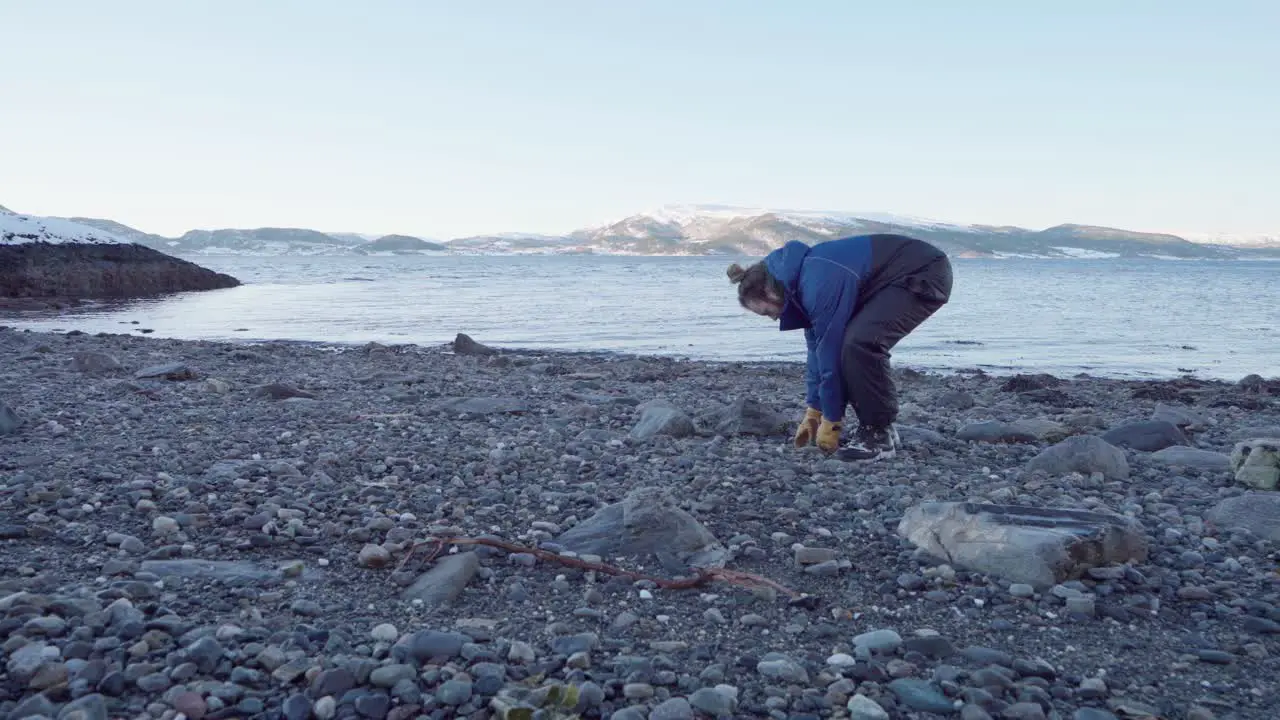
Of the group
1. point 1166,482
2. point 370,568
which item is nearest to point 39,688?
point 370,568

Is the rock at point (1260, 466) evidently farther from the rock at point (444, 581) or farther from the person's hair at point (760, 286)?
the rock at point (444, 581)

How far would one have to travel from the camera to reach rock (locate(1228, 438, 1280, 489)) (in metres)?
5.90

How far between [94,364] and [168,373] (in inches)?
55.7

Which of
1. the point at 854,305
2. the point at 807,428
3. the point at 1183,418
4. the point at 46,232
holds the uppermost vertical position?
the point at 46,232

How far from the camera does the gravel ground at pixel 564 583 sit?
9.73 feet

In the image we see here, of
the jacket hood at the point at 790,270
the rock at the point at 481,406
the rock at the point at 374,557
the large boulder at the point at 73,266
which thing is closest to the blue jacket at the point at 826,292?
the jacket hood at the point at 790,270

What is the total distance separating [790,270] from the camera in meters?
6.58

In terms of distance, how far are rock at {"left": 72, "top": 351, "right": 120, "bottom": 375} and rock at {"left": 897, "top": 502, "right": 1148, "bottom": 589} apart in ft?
32.6

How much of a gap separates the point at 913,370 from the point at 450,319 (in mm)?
13862

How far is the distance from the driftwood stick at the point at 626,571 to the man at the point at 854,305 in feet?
8.95

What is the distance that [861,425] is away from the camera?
22.8ft

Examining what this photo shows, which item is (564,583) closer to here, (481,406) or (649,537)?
(649,537)

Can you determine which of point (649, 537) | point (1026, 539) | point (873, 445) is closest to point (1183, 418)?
point (873, 445)

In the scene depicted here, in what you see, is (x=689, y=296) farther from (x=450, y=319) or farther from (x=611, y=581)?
(x=611, y=581)
